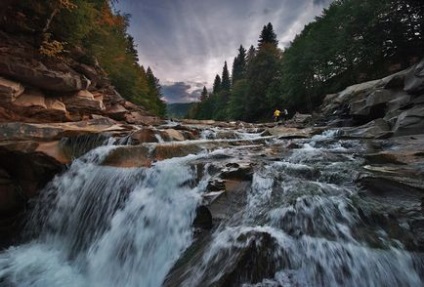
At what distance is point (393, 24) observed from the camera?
24.7 m

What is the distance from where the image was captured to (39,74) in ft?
41.8

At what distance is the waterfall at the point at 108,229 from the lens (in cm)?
527

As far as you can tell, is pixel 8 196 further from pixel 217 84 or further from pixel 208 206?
pixel 217 84

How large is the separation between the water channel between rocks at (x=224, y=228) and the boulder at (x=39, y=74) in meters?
6.21

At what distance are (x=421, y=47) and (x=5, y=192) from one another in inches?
1175

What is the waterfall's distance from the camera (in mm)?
5266

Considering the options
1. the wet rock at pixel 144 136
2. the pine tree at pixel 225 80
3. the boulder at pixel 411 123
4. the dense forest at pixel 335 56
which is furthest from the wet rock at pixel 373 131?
the pine tree at pixel 225 80

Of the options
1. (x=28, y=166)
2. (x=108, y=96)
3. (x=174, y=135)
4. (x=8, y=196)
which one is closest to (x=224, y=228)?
(x=174, y=135)

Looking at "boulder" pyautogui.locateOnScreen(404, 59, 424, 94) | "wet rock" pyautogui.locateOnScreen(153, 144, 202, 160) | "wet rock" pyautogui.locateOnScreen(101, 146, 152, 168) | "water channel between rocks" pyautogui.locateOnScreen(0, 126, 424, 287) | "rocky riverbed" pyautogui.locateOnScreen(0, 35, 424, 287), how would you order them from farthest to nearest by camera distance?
1. "boulder" pyautogui.locateOnScreen(404, 59, 424, 94)
2. "wet rock" pyautogui.locateOnScreen(153, 144, 202, 160)
3. "wet rock" pyautogui.locateOnScreen(101, 146, 152, 168)
4. "rocky riverbed" pyautogui.locateOnScreen(0, 35, 424, 287)
5. "water channel between rocks" pyautogui.locateOnScreen(0, 126, 424, 287)

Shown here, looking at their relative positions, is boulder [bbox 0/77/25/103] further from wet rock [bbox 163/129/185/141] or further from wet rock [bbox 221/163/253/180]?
wet rock [bbox 221/163/253/180]

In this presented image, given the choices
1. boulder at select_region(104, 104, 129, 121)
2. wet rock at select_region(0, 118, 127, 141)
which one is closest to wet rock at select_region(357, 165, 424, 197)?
wet rock at select_region(0, 118, 127, 141)

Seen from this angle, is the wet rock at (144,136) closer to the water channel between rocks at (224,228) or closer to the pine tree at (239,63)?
the water channel between rocks at (224,228)

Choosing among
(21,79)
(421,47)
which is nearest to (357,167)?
(21,79)

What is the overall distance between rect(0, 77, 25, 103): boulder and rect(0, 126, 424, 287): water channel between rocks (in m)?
5.03
